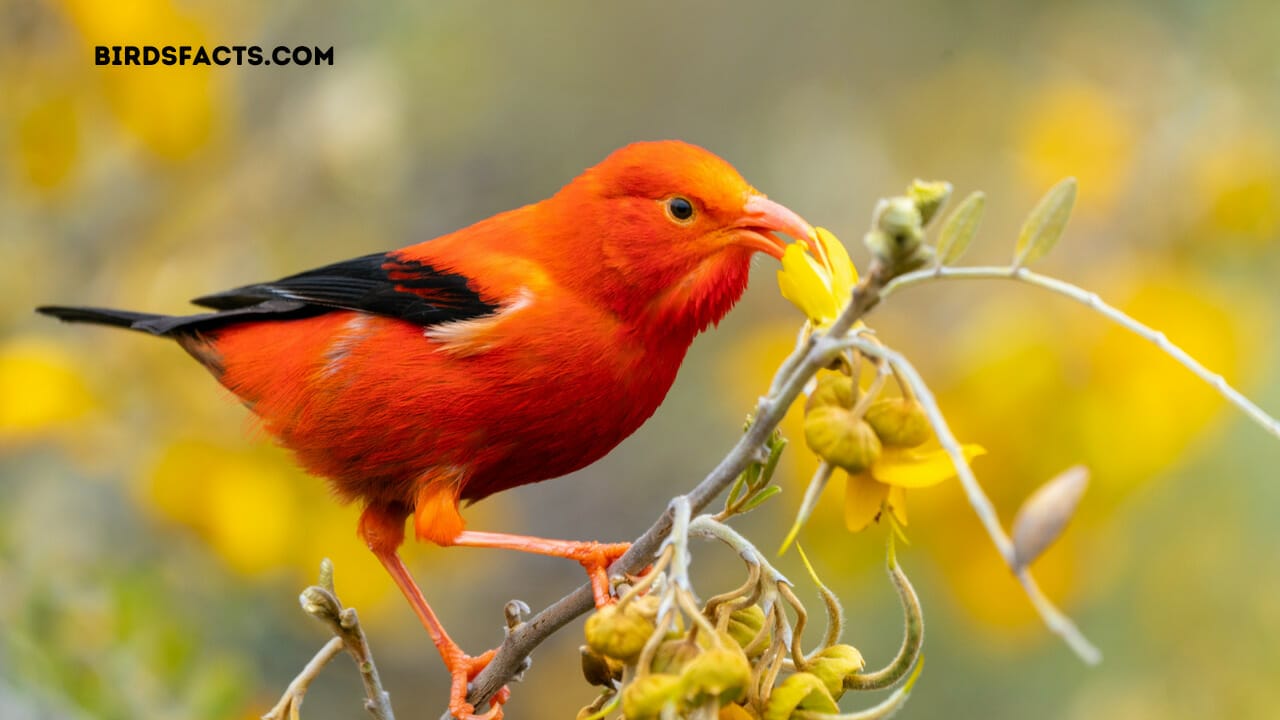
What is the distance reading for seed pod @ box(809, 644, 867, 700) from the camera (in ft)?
6.98

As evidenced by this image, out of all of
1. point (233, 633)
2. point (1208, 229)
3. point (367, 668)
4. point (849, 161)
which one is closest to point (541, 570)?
point (233, 633)

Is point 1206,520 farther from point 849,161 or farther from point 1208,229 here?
point 849,161

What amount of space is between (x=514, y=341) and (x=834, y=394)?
1.93 metres

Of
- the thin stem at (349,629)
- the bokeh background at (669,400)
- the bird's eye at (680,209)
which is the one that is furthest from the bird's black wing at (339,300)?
the thin stem at (349,629)

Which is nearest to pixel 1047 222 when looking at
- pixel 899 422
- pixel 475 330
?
pixel 899 422

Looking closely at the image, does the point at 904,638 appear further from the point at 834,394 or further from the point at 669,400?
the point at 669,400

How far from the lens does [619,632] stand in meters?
1.96

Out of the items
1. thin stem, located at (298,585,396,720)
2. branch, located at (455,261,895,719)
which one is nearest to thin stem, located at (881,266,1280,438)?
branch, located at (455,261,895,719)

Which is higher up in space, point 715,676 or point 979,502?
point 979,502

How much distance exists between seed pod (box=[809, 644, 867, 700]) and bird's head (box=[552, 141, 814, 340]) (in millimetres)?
1677

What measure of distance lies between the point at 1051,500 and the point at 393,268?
9.91ft

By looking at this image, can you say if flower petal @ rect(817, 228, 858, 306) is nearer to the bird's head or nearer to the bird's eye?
the bird's head

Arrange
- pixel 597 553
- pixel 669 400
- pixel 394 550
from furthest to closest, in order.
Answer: pixel 669 400 < pixel 394 550 < pixel 597 553

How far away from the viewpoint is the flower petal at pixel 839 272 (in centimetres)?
222
